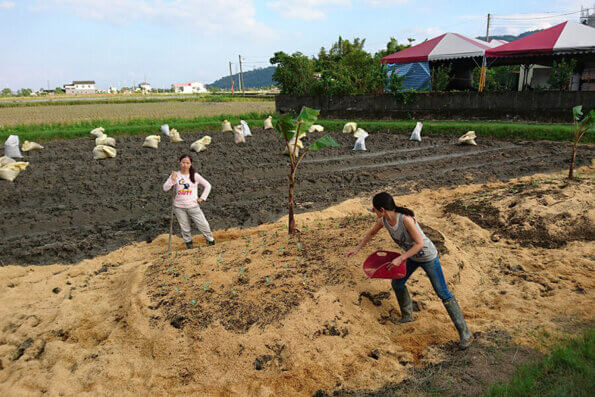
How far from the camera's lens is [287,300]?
4145mm

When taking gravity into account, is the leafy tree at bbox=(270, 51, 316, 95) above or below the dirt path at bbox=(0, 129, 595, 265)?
above

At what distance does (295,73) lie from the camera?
90.1 ft

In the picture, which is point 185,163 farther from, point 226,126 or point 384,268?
point 226,126

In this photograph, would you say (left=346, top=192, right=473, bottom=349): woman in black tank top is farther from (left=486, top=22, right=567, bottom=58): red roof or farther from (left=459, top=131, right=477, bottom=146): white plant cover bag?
(left=486, top=22, right=567, bottom=58): red roof

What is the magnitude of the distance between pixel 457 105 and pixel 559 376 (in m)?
17.7

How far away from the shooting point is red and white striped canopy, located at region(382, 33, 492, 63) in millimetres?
19391

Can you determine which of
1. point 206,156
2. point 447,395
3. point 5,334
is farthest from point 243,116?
point 447,395

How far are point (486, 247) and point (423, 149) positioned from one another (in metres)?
8.37

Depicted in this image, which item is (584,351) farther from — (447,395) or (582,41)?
(582,41)

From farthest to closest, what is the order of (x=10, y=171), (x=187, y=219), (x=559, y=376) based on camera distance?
(x=10, y=171), (x=187, y=219), (x=559, y=376)

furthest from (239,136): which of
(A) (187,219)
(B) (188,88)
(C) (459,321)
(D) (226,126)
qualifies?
(B) (188,88)

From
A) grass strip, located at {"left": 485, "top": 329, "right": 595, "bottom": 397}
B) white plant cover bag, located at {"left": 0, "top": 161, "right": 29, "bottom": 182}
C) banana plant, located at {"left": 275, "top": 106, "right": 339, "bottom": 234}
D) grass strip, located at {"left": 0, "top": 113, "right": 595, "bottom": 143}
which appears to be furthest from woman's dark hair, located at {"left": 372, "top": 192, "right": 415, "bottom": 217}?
A: grass strip, located at {"left": 0, "top": 113, "right": 595, "bottom": 143}

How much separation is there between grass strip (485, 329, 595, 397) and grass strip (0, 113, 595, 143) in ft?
43.4

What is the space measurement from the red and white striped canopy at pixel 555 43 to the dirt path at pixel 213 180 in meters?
6.28
